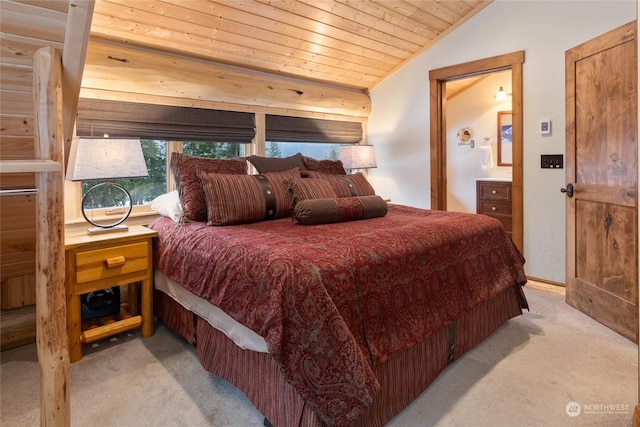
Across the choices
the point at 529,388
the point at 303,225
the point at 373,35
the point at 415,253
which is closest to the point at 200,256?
the point at 303,225

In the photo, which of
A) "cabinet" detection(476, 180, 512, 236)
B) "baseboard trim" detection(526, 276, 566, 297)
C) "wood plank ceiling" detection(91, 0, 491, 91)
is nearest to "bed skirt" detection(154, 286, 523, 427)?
"baseboard trim" detection(526, 276, 566, 297)

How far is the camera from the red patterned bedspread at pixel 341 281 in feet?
4.20

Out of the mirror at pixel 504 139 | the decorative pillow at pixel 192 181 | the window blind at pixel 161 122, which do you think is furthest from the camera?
the mirror at pixel 504 139

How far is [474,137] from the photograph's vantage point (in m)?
5.47

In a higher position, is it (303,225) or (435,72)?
(435,72)

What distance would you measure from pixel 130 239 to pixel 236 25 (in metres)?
1.81

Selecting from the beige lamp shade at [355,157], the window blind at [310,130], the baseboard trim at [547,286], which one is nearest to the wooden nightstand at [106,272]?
the window blind at [310,130]

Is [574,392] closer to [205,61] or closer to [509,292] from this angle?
[509,292]

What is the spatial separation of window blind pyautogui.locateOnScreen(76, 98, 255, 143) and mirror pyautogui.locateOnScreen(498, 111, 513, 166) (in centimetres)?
355

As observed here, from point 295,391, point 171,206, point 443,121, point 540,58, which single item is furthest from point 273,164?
point 540,58

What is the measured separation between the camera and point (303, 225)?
7.41 feet

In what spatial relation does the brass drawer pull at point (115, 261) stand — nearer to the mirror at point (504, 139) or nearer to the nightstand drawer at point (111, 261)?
the nightstand drawer at point (111, 261)

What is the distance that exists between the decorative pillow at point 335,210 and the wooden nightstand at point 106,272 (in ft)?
3.22

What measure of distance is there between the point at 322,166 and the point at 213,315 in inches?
74.0
